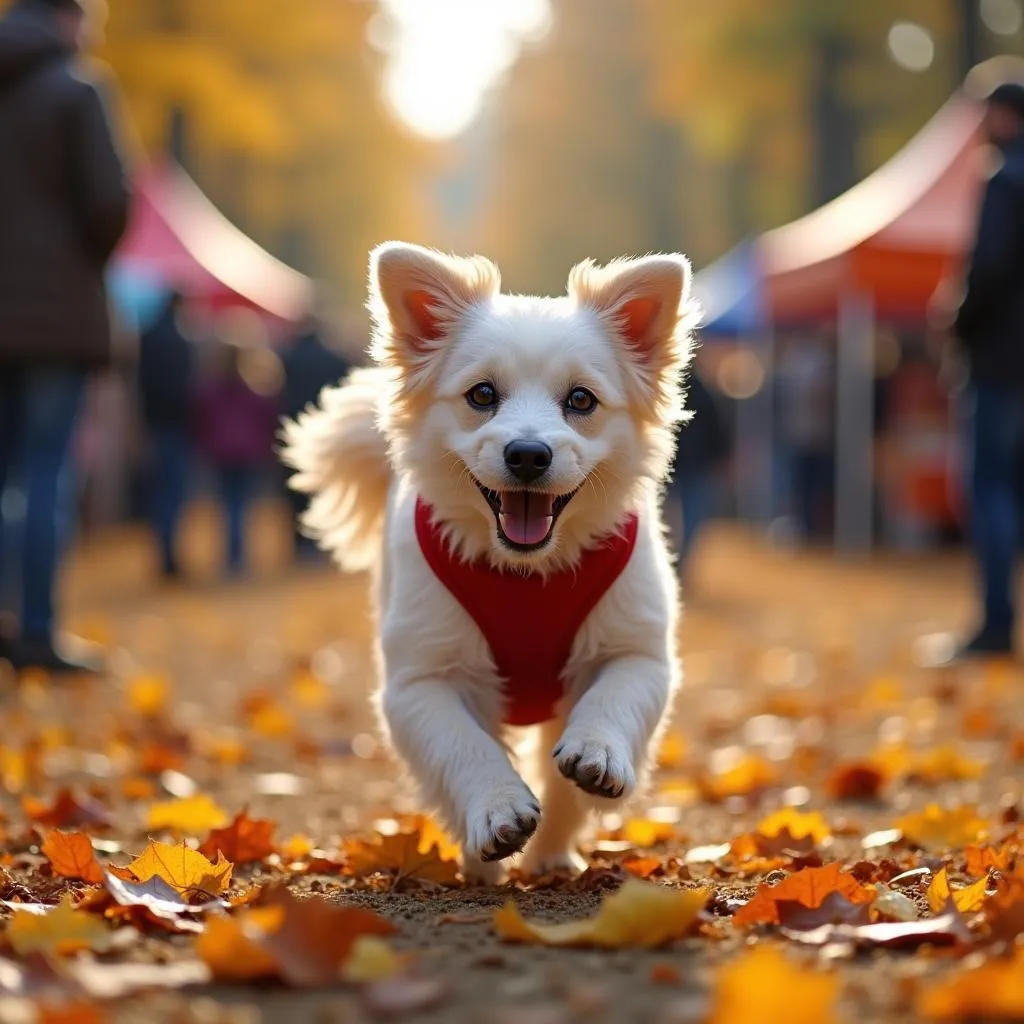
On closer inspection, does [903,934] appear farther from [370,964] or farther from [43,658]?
[43,658]

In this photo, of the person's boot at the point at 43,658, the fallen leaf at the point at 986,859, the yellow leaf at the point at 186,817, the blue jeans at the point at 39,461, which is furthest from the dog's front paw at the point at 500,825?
the blue jeans at the point at 39,461

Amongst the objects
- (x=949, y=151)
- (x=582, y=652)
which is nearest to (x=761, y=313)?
→ (x=949, y=151)

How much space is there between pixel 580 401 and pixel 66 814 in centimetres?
188

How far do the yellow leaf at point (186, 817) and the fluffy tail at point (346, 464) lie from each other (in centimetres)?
95

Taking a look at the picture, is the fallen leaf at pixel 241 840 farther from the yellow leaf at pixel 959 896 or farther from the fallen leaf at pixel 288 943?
the yellow leaf at pixel 959 896

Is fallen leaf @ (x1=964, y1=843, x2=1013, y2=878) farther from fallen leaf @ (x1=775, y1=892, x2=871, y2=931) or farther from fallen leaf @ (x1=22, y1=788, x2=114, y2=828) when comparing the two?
fallen leaf @ (x1=22, y1=788, x2=114, y2=828)

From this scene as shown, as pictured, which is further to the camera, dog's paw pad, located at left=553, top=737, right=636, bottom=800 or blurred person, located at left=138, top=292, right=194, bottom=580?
blurred person, located at left=138, top=292, right=194, bottom=580

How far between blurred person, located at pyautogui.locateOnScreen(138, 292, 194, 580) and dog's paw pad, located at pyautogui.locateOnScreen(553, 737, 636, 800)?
419 inches

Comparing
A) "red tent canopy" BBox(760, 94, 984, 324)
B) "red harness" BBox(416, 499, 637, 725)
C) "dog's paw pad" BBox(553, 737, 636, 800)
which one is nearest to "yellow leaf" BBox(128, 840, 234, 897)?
"dog's paw pad" BBox(553, 737, 636, 800)

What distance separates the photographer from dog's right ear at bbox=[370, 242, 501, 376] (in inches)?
141

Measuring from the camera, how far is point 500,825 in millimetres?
2979

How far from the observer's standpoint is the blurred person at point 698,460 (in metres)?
12.1

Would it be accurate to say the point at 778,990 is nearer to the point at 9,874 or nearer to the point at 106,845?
the point at 9,874

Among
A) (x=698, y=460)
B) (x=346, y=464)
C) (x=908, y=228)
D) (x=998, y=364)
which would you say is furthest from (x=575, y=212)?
(x=346, y=464)
